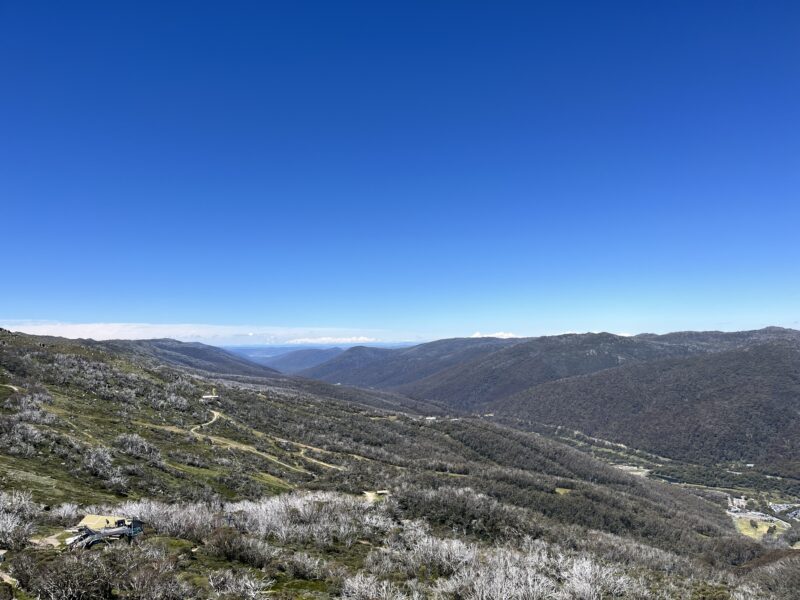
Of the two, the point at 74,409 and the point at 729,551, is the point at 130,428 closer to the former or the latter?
the point at 74,409

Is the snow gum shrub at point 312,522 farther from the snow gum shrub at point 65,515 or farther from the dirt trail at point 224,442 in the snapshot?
the dirt trail at point 224,442

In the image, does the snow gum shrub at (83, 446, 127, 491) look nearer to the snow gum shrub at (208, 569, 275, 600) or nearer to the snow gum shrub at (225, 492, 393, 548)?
the snow gum shrub at (225, 492, 393, 548)

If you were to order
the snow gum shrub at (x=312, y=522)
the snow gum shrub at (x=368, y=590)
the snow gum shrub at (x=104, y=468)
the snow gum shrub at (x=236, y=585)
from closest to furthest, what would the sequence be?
1. the snow gum shrub at (x=236, y=585)
2. the snow gum shrub at (x=368, y=590)
3. the snow gum shrub at (x=312, y=522)
4. the snow gum shrub at (x=104, y=468)

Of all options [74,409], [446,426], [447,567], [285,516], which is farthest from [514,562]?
[446,426]

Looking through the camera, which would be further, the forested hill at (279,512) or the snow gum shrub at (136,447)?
the snow gum shrub at (136,447)

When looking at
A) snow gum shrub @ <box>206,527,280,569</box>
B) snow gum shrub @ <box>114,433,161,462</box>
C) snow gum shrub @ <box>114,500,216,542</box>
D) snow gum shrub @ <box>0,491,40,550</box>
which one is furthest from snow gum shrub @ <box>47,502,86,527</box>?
snow gum shrub @ <box>114,433,161,462</box>

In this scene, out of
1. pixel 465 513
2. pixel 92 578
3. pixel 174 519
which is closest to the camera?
pixel 92 578

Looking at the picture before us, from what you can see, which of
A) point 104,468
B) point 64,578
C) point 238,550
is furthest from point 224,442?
point 64,578

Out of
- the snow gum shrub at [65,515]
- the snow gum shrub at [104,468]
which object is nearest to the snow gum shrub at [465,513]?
the snow gum shrub at [104,468]

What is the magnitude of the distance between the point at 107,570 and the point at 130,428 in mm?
38414

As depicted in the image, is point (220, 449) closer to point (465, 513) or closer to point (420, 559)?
point (465, 513)

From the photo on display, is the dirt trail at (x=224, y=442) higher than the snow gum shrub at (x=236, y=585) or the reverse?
the reverse

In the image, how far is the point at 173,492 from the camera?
29641 mm

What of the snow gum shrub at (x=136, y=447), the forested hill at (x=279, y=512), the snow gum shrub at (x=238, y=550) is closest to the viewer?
the forested hill at (x=279, y=512)
